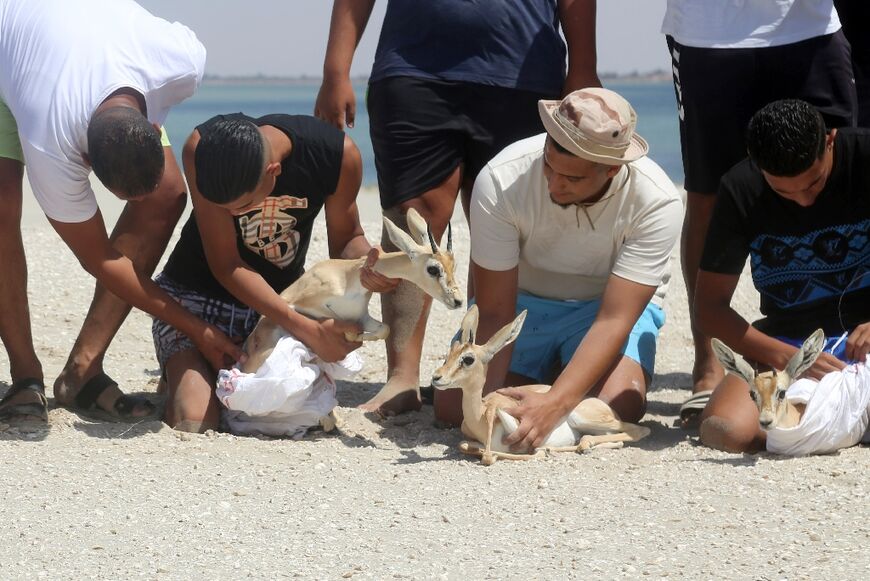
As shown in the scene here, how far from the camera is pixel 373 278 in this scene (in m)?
4.78

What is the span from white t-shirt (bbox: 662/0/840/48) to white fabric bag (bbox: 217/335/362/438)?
2100 mm

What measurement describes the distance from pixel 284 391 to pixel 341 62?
5.55 ft

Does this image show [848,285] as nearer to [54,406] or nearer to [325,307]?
[325,307]

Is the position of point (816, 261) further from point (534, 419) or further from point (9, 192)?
point (9, 192)

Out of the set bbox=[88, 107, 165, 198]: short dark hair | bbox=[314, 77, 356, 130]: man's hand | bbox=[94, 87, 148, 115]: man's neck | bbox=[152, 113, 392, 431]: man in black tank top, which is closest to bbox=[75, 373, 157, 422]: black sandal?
bbox=[152, 113, 392, 431]: man in black tank top

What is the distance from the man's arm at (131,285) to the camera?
5.00m

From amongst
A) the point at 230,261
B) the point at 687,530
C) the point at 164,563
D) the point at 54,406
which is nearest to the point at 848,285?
the point at 687,530

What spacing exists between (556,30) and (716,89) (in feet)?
2.68

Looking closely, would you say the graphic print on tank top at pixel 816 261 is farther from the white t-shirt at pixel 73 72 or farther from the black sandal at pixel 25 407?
the black sandal at pixel 25 407

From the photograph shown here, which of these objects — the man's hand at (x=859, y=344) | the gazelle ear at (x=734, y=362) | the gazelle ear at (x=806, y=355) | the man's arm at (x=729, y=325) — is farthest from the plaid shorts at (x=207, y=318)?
the man's hand at (x=859, y=344)

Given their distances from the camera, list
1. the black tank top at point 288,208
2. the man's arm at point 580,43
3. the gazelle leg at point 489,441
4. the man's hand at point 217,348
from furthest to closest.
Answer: the man's arm at point 580,43, the man's hand at point 217,348, the black tank top at point 288,208, the gazelle leg at point 489,441

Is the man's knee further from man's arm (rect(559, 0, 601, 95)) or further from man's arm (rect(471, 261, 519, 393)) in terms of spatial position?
man's arm (rect(559, 0, 601, 95))

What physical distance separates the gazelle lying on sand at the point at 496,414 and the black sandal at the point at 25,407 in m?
1.76

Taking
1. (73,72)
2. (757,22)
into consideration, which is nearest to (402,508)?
(73,72)
